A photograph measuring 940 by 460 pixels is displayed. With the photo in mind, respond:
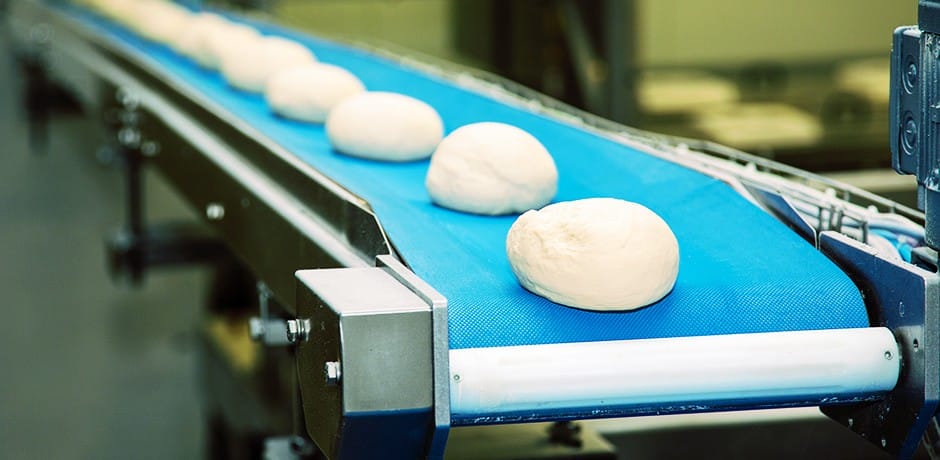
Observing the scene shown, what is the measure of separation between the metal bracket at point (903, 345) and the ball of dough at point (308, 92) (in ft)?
3.67

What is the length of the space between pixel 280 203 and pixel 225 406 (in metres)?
2.37

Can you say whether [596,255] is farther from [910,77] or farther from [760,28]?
[760,28]

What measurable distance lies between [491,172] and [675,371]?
20.7 inches

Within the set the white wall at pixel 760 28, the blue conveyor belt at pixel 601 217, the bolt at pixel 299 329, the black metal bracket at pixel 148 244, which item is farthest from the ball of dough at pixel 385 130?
the white wall at pixel 760 28

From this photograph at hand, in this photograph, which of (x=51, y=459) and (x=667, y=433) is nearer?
(x=667, y=433)

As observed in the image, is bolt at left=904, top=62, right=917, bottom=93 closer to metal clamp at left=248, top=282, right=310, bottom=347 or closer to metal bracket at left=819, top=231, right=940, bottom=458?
metal bracket at left=819, top=231, right=940, bottom=458

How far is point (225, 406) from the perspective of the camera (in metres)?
3.71

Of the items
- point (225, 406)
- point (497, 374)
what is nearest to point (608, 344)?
point (497, 374)

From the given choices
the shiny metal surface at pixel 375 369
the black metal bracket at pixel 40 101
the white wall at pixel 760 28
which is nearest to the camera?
the shiny metal surface at pixel 375 369

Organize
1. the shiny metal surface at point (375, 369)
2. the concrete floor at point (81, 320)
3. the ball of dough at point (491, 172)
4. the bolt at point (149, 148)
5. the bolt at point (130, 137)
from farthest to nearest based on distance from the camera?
the concrete floor at point (81, 320), the bolt at point (130, 137), the bolt at point (149, 148), the ball of dough at point (491, 172), the shiny metal surface at point (375, 369)

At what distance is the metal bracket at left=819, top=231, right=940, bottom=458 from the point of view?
96 cm

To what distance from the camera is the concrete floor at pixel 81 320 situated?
15.8ft

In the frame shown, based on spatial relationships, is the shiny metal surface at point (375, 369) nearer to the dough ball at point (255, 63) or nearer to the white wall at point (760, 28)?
the dough ball at point (255, 63)

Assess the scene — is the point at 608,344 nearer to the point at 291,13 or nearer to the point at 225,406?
the point at 225,406
